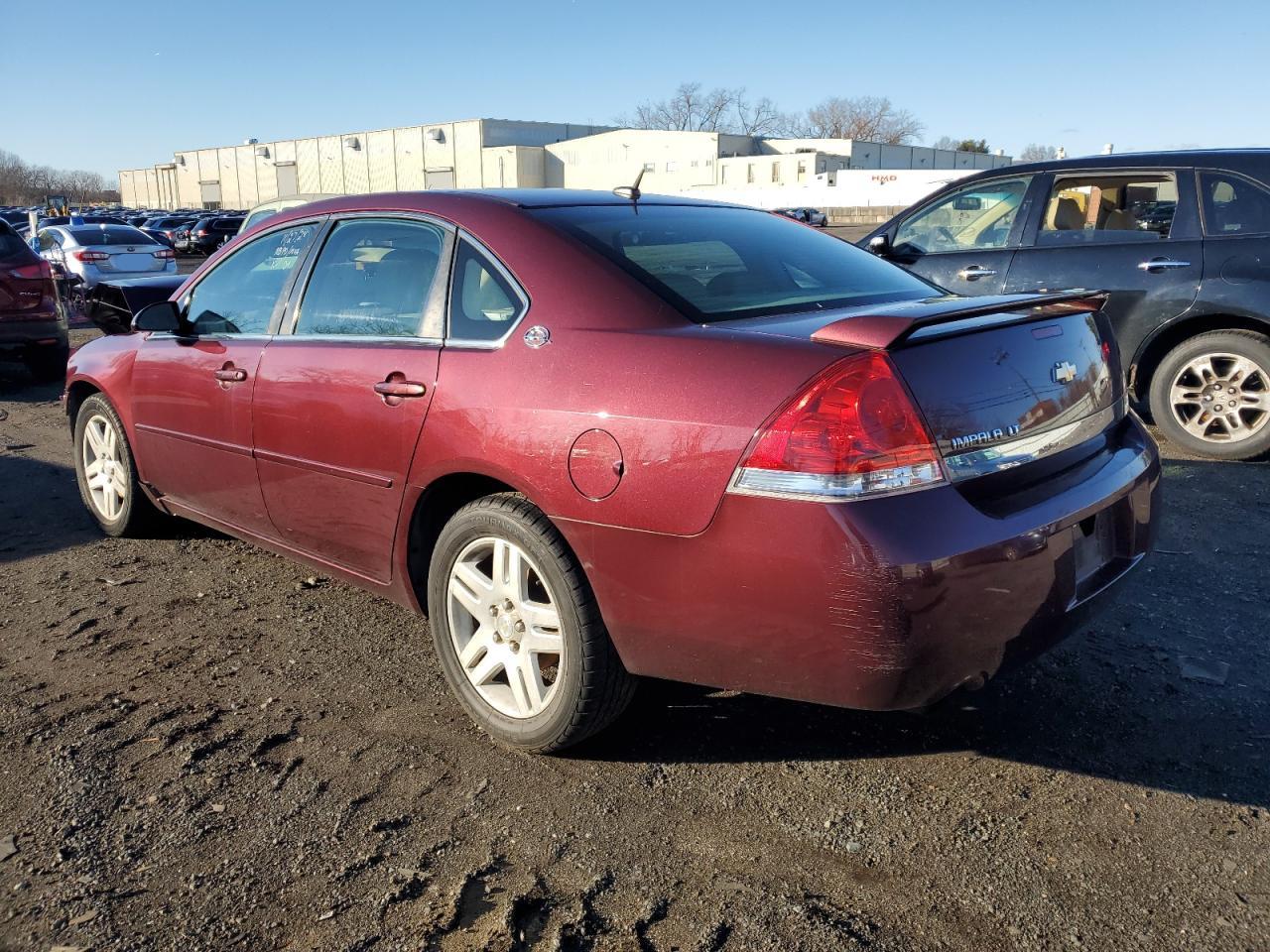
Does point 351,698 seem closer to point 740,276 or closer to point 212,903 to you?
point 212,903

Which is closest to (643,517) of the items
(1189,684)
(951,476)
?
(951,476)

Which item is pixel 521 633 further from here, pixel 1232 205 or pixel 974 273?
pixel 1232 205

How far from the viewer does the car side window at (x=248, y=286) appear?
3990 millimetres

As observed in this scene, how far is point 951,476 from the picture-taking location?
2396 mm

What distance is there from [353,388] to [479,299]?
1.81 feet

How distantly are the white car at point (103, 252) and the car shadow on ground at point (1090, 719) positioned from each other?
1712 cm

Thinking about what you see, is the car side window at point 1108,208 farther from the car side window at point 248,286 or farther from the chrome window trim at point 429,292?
the car side window at point 248,286

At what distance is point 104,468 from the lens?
16.8 ft

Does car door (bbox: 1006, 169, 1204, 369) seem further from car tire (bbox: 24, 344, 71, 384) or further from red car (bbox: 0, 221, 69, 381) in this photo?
car tire (bbox: 24, 344, 71, 384)

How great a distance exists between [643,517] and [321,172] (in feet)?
275

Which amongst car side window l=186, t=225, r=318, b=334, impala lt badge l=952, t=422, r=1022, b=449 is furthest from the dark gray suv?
car side window l=186, t=225, r=318, b=334

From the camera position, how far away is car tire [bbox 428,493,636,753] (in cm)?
275

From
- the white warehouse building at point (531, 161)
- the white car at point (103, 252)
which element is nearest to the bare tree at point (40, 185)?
the white warehouse building at point (531, 161)

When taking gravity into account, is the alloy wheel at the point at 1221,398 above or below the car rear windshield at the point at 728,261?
below
